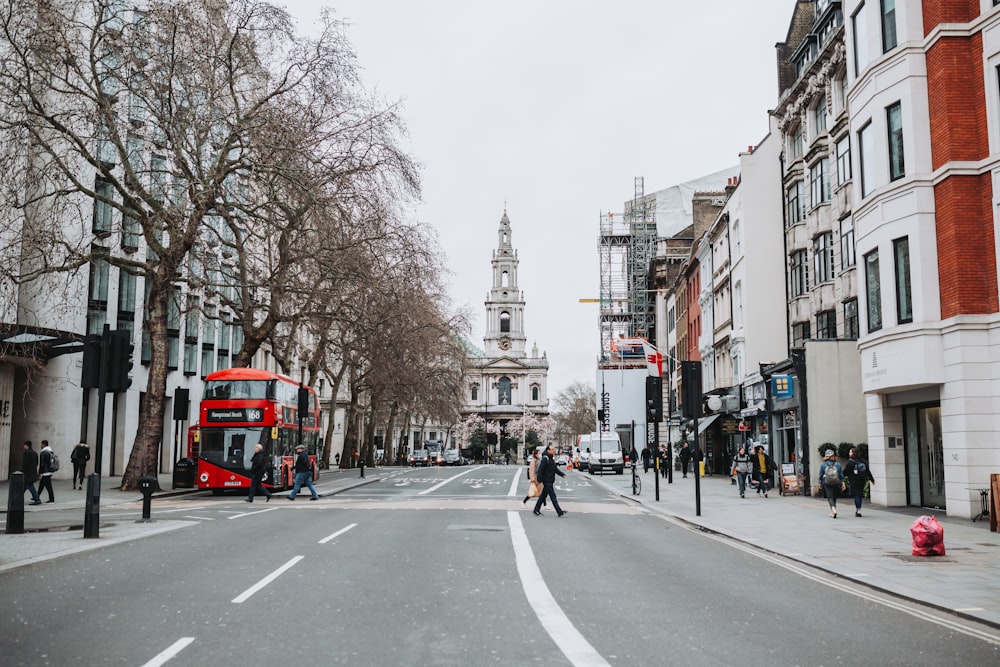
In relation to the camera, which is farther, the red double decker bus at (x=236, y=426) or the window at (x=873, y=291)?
the red double decker bus at (x=236, y=426)

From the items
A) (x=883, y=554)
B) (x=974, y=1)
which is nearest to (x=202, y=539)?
(x=883, y=554)

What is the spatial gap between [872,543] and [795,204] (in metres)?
24.4

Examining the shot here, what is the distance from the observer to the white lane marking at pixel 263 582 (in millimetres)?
9203

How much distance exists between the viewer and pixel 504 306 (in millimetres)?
148625

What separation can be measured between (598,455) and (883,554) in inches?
1612

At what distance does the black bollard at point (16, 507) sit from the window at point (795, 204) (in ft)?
97.8

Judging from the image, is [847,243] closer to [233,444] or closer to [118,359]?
[233,444]

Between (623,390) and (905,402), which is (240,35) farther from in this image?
(623,390)

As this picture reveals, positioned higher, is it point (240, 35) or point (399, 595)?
point (240, 35)

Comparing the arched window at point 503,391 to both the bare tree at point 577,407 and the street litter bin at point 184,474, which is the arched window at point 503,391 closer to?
the bare tree at point 577,407

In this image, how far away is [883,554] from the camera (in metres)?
13.8

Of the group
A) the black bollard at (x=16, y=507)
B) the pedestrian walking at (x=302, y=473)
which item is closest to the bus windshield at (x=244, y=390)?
the pedestrian walking at (x=302, y=473)

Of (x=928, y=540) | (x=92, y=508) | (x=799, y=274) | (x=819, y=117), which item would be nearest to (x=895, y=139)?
(x=928, y=540)

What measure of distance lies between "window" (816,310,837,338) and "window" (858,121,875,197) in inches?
391
